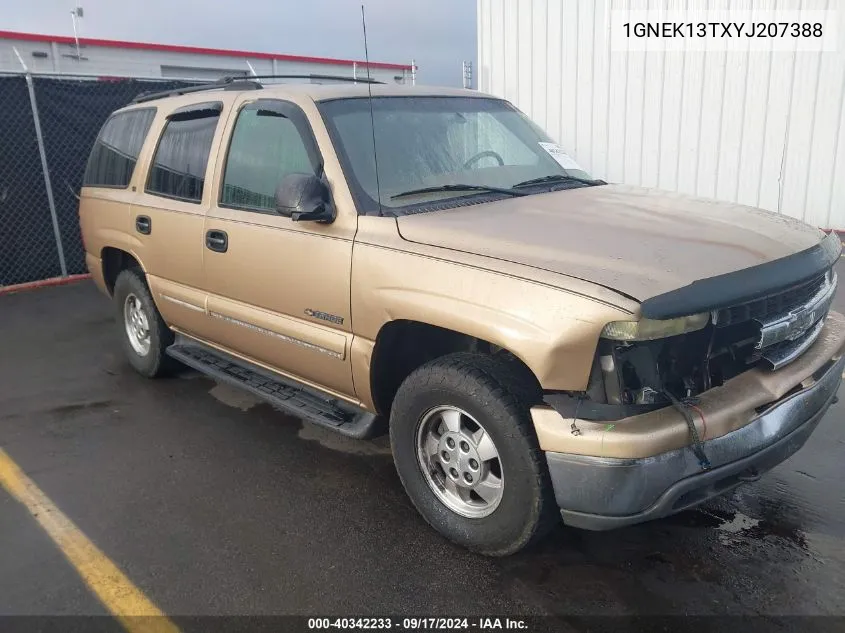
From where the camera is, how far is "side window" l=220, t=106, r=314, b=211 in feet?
12.1

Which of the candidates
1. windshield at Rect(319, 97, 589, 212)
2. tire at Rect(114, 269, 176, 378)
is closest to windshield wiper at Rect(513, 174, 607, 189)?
windshield at Rect(319, 97, 589, 212)

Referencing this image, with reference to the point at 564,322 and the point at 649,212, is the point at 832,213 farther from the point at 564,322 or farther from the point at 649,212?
the point at 564,322

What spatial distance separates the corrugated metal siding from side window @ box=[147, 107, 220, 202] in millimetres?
6839

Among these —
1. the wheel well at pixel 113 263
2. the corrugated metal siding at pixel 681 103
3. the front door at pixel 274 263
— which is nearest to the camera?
the front door at pixel 274 263

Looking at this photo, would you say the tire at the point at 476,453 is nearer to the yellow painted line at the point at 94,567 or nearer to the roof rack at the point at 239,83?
the yellow painted line at the point at 94,567

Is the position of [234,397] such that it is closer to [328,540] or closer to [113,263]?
[113,263]

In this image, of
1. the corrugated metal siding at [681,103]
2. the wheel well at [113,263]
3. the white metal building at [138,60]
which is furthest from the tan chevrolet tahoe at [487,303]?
the white metal building at [138,60]

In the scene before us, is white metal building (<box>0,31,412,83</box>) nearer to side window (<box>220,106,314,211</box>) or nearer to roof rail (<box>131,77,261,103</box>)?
roof rail (<box>131,77,261,103</box>)

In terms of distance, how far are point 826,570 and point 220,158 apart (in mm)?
3593

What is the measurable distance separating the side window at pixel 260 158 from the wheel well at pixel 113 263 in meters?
1.60

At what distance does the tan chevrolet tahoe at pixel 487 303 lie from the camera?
8.07 feet

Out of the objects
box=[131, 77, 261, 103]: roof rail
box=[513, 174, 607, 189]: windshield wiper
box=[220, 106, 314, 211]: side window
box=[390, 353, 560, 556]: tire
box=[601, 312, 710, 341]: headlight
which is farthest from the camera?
box=[131, 77, 261, 103]: roof rail

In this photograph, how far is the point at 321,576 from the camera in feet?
9.59

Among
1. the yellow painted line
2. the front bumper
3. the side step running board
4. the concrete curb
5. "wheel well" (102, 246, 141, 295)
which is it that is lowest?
the concrete curb
